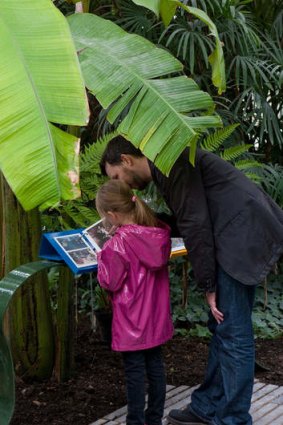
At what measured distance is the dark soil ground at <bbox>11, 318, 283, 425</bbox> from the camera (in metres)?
4.21

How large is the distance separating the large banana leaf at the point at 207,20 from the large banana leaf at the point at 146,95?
17 centimetres

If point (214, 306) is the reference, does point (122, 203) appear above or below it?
above

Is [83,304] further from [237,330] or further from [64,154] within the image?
[64,154]

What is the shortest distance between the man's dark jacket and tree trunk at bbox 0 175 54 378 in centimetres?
122

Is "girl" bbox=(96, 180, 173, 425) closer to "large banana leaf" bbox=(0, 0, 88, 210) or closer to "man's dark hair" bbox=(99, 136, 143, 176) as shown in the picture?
"man's dark hair" bbox=(99, 136, 143, 176)

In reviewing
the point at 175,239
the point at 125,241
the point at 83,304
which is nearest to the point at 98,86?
the point at 125,241

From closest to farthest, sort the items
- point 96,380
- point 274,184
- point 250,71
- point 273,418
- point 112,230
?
1. point 112,230
2. point 273,418
3. point 96,380
4. point 250,71
5. point 274,184

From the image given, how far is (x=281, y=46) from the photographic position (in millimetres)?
7117

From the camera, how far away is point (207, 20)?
330cm

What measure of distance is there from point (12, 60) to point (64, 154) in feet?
1.21

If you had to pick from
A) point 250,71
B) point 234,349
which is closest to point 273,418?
point 234,349

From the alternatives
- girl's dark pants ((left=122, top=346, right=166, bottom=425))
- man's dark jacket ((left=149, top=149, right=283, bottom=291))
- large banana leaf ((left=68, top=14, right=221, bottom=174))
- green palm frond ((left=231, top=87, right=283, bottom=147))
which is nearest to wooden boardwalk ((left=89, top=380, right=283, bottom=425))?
girl's dark pants ((left=122, top=346, right=166, bottom=425))

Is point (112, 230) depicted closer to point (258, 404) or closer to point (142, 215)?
point (142, 215)

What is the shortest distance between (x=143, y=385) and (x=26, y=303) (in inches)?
44.6
